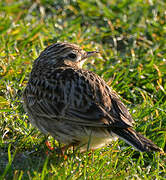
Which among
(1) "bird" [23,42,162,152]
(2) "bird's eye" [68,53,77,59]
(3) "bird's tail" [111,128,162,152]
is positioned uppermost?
(2) "bird's eye" [68,53,77,59]

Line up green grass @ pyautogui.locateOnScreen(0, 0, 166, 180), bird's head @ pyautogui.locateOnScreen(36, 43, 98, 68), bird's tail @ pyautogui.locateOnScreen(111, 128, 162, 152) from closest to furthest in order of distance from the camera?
bird's tail @ pyautogui.locateOnScreen(111, 128, 162, 152) → green grass @ pyautogui.locateOnScreen(0, 0, 166, 180) → bird's head @ pyautogui.locateOnScreen(36, 43, 98, 68)

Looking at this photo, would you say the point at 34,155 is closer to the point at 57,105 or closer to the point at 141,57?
the point at 57,105

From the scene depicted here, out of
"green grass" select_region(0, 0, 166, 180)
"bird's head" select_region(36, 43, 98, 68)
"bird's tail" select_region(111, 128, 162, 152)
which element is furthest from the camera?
"bird's head" select_region(36, 43, 98, 68)

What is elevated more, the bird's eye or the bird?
the bird's eye

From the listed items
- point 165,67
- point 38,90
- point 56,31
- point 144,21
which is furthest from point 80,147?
point 144,21

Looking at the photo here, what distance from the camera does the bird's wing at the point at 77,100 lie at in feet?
17.0

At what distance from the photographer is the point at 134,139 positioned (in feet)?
16.9

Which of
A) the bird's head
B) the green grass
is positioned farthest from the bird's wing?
the green grass

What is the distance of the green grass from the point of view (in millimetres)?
5387

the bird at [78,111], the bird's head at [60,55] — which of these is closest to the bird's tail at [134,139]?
the bird at [78,111]

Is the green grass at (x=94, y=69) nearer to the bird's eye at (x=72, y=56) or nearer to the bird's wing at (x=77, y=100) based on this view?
the bird's wing at (x=77, y=100)

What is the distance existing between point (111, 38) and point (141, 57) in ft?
3.16

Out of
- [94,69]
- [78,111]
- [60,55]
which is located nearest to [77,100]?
[78,111]

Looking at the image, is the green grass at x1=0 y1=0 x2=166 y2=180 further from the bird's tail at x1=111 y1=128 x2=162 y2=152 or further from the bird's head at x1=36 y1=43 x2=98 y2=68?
the bird's head at x1=36 y1=43 x2=98 y2=68
